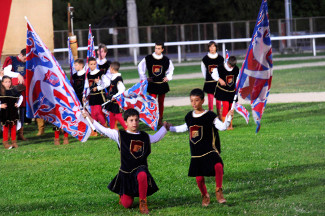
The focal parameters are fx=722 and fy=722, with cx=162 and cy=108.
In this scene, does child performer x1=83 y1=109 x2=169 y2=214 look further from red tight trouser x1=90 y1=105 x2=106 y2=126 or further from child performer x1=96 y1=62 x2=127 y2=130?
red tight trouser x1=90 y1=105 x2=106 y2=126

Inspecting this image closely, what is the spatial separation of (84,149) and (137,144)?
15.9ft

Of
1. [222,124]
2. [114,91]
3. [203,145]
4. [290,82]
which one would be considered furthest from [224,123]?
[290,82]

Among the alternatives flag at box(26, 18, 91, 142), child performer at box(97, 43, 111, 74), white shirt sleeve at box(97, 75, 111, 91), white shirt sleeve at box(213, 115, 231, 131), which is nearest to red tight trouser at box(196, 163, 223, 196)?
white shirt sleeve at box(213, 115, 231, 131)

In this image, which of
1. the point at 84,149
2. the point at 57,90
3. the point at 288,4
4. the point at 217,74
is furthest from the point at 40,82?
the point at 288,4

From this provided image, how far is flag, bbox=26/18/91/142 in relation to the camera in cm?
999

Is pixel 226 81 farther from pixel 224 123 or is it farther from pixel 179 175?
pixel 224 123

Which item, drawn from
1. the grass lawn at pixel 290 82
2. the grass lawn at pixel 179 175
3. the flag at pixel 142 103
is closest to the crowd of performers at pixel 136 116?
the flag at pixel 142 103

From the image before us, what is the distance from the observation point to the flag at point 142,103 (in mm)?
12883

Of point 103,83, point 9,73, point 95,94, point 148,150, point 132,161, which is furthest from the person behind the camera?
point 9,73

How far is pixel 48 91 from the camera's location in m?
10.3

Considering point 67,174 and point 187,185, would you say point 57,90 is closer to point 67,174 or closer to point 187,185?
point 67,174

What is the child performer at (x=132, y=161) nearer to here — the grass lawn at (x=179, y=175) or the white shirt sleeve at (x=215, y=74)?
the grass lawn at (x=179, y=175)

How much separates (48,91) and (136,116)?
2628mm

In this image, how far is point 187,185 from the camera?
30.6ft
